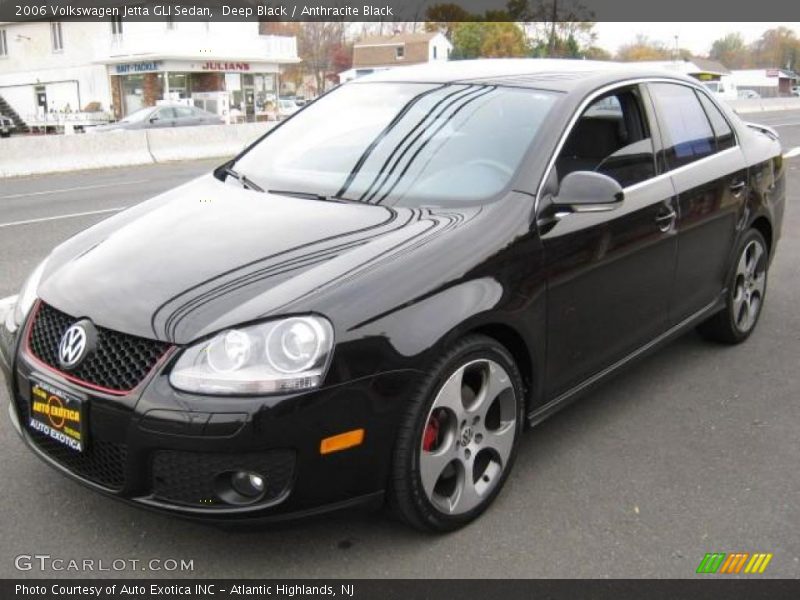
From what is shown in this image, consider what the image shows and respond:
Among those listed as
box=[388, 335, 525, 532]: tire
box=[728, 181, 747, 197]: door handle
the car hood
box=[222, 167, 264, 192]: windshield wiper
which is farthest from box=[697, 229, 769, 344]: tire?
box=[222, 167, 264, 192]: windshield wiper

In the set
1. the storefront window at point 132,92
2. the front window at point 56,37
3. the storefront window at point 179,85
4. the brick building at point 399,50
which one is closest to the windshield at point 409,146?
the storefront window at point 179,85

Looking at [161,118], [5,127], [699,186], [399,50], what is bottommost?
[5,127]

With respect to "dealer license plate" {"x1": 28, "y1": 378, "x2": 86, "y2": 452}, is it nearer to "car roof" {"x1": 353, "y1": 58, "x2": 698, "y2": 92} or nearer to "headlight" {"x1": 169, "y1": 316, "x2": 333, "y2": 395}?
"headlight" {"x1": 169, "y1": 316, "x2": 333, "y2": 395}

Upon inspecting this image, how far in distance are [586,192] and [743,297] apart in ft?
7.17

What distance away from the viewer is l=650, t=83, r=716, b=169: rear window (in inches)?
168

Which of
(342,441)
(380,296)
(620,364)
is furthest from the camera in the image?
(620,364)

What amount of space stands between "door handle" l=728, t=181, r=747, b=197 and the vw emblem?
137 inches

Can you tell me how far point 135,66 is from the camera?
45812 millimetres

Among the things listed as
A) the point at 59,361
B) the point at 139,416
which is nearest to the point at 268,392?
the point at 139,416

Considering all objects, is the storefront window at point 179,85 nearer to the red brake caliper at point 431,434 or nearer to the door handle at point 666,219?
the door handle at point 666,219

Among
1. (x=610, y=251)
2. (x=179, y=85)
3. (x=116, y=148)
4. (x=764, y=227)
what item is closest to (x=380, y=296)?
(x=610, y=251)

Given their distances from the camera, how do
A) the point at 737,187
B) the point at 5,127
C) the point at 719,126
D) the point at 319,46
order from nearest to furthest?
the point at 737,187, the point at 719,126, the point at 5,127, the point at 319,46

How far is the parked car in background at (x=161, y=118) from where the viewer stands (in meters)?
23.2

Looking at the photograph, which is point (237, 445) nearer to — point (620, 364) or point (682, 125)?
point (620, 364)
